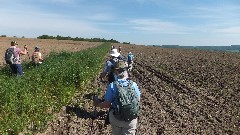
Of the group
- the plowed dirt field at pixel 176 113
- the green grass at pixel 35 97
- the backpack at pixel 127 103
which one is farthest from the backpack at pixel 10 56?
the backpack at pixel 127 103

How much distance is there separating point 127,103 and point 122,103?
0.22 feet

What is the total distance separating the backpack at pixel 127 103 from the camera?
17.7 ft

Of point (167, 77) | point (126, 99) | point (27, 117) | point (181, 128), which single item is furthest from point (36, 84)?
point (167, 77)

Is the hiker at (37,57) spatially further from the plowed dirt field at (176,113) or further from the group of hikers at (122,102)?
the group of hikers at (122,102)

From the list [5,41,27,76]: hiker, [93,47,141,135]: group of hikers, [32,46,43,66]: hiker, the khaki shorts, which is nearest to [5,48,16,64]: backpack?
[5,41,27,76]: hiker

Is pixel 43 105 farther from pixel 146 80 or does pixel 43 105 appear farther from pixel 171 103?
pixel 146 80

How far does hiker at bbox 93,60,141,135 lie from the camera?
544 centimetres

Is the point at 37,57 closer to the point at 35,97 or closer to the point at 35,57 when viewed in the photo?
the point at 35,57

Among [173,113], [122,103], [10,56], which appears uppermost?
[122,103]

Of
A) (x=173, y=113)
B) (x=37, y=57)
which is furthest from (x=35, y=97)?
(x=37, y=57)

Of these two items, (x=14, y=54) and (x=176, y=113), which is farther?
(x=14, y=54)

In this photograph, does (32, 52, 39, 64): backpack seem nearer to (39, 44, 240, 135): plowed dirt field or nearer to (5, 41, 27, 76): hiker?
(5, 41, 27, 76): hiker

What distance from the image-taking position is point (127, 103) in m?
5.39

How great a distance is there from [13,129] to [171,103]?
6.28 meters
